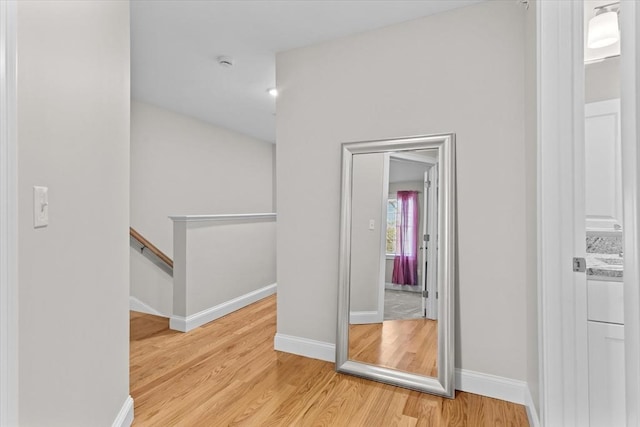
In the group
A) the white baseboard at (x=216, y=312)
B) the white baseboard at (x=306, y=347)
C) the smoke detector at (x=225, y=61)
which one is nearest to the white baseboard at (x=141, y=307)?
the white baseboard at (x=216, y=312)

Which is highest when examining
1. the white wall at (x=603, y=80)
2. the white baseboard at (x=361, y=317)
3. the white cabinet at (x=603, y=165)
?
the white wall at (x=603, y=80)

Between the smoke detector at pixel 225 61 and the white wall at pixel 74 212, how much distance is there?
1.09m

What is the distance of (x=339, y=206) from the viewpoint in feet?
7.98

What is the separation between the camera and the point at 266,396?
6.62ft

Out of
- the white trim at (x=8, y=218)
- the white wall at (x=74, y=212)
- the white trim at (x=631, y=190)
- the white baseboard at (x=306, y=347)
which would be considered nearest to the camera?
the white trim at (x=631, y=190)

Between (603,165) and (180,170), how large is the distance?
4210 millimetres

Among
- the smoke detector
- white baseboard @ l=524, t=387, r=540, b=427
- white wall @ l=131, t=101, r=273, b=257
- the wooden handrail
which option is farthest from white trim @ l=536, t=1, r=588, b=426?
white wall @ l=131, t=101, r=273, b=257

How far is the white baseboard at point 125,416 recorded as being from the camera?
160cm

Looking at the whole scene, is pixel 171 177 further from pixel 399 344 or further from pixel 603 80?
pixel 603 80

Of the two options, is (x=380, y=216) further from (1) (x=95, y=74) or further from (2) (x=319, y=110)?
(1) (x=95, y=74)

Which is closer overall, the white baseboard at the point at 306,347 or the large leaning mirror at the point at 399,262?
the large leaning mirror at the point at 399,262

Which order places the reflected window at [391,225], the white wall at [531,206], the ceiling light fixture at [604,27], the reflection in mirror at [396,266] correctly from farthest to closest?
the reflected window at [391,225]
the reflection in mirror at [396,266]
the ceiling light fixture at [604,27]
the white wall at [531,206]

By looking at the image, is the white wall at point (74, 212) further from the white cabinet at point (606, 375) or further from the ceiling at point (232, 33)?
the white cabinet at point (606, 375)

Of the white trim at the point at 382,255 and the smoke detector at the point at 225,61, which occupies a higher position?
the smoke detector at the point at 225,61
